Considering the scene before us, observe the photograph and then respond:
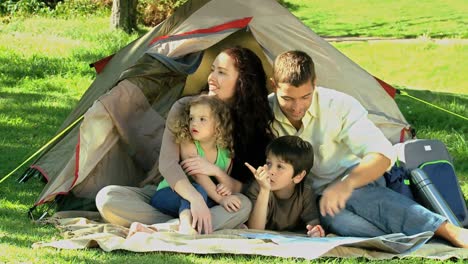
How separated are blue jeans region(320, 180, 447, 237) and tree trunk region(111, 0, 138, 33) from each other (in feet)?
25.4

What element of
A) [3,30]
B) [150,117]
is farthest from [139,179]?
[3,30]

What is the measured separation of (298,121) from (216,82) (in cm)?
43

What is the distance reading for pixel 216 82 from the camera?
4.28m

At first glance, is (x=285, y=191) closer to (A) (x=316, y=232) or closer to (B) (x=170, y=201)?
(A) (x=316, y=232)

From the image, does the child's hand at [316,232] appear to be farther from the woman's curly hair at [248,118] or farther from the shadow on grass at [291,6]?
the shadow on grass at [291,6]

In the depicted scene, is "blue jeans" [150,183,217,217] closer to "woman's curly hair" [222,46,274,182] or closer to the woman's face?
"woman's curly hair" [222,46,274,182]

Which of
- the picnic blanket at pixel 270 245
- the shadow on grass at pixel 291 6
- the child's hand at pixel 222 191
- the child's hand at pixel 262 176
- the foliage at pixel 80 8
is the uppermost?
the shadow on grass at pixel 291 6

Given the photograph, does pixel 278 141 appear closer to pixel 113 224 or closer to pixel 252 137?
pixel 252 137

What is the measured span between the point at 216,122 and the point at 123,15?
7.63 m

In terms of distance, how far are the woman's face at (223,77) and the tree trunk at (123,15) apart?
7363mm

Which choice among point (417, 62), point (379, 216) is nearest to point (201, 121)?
point (379, 216)

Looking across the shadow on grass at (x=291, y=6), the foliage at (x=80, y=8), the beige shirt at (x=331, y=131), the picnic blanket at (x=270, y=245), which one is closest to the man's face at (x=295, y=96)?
the beige shirt at (x=331, y=131)

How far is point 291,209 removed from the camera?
13.8 ft

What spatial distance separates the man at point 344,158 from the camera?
13.0ft
